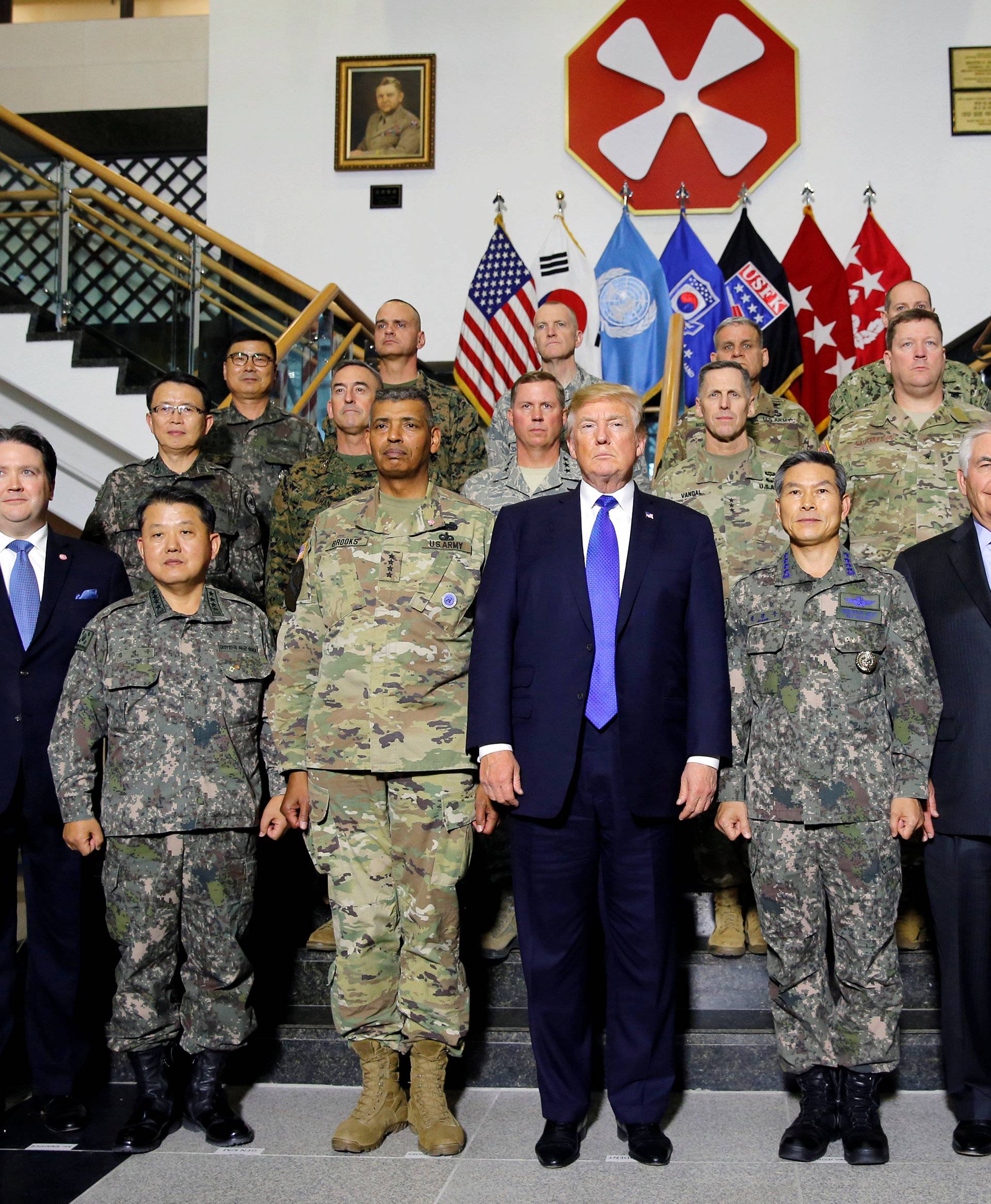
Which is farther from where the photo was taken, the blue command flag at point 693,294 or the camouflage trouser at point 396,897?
the blue command flag at point 693,294

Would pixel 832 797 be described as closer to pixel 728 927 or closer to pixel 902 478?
pixel 728 927

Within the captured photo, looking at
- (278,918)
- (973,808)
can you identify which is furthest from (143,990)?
(973,808)

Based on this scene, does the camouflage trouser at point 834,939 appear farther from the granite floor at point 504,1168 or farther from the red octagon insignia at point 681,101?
the red octagon insignia at point 681,101

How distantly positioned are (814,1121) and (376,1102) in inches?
37.4

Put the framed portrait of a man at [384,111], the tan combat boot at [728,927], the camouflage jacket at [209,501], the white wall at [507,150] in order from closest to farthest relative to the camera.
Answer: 1. the tan combat boot at [728,927]
2. the camouflage jacket at [209,501]
3. the white wall at [507,150]
4. the framed portrait of a man at [384,111]

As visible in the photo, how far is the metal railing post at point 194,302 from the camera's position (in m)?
6.13

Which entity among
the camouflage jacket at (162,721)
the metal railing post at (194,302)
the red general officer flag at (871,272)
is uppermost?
the red general officer flag at (871,272)

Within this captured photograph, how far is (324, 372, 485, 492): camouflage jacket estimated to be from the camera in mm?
4355

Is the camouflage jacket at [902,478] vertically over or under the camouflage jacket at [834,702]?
over

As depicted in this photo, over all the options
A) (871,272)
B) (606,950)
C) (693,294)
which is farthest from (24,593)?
(871,272)

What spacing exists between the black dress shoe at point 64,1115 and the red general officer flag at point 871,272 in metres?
5.99

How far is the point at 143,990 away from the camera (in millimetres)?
2795

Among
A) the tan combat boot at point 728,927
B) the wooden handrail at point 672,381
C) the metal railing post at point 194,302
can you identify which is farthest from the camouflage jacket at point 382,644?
the metal railing post at point 194,302

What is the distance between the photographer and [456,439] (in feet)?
14.5
